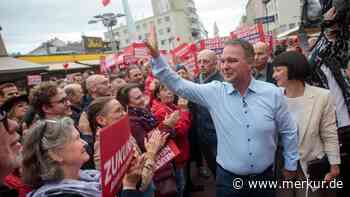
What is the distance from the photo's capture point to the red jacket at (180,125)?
4047 mm

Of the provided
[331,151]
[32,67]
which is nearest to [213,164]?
[331,151]

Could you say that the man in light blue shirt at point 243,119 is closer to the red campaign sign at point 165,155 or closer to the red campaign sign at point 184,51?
the red campaign sign at point 165,155

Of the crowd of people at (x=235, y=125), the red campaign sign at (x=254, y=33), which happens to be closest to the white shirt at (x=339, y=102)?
the crowd of people at (x=235, y=125)

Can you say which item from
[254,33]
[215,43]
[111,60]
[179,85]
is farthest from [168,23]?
[179,85]

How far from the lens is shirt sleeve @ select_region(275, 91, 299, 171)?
2.79 m

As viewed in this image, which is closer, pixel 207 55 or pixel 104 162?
pixel 104 162

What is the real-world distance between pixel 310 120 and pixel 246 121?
0.66 m

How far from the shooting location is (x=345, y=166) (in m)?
3.37

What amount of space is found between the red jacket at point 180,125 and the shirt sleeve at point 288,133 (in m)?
1.45

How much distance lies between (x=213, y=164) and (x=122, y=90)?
Result: 1.77 metres

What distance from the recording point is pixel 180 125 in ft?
13.2

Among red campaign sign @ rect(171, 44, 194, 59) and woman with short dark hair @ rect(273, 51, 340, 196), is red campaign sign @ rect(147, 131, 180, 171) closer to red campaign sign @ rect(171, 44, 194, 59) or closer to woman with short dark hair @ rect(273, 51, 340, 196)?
woman with short dark hair @ rect(273, 51, 340, 196)

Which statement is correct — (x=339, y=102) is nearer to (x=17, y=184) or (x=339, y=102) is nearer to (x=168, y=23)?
(x=17, y=184)

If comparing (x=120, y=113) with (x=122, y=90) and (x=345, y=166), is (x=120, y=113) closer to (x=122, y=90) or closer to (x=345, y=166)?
(x=122, y=90)
